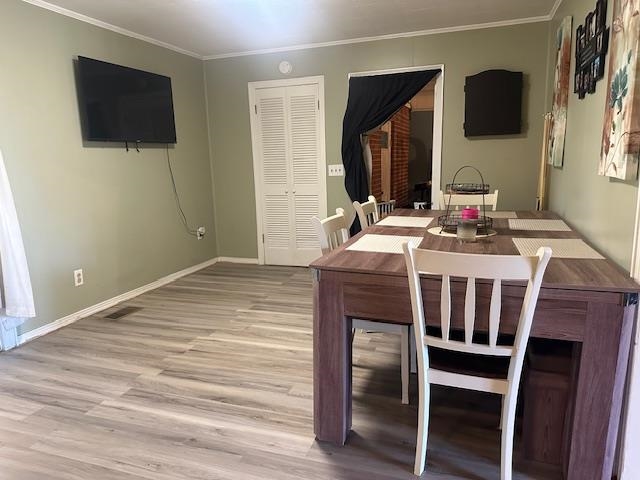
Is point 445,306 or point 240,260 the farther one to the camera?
point 240,260

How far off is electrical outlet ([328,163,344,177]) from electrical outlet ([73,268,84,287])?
8.50 feet

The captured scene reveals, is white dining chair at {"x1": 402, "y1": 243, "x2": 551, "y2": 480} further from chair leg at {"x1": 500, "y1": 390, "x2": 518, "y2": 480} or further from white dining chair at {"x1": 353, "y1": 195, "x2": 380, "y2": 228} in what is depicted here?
white dining chair at {"x1": 353, "y1": 195, "x2": 380, "y2": 228}

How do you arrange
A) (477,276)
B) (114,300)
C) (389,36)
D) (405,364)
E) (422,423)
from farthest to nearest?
1. (389,36)
2. (114,300)
3. (405,364)
4. (422,423)
5. (477,276)

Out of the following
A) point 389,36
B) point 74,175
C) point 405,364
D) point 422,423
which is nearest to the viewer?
point 422,423

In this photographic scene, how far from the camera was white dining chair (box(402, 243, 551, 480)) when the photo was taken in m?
1.37

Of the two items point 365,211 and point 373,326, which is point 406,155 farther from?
point 373,326

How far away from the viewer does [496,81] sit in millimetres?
3965

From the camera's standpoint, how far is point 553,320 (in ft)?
4.89

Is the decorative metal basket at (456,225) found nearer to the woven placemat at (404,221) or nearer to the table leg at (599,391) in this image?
the woven placemat at (404,221)

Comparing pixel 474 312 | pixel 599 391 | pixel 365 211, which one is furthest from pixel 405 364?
pixel 365 211

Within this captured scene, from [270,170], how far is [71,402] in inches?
127

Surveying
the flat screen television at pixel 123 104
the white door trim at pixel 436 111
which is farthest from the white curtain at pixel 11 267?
the white door trim at pixel 436 111

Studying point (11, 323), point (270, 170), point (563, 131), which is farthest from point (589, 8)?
point (11, 323)

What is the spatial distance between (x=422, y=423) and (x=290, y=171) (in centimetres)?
360
